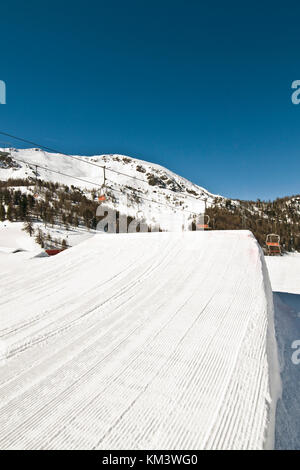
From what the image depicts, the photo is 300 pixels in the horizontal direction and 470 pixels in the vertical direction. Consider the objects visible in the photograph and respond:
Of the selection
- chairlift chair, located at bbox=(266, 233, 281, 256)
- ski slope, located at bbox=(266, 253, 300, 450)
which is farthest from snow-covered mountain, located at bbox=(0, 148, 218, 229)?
ski slope, located at bbox=(266, 253, 300, 450)

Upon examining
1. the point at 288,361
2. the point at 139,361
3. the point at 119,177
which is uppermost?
the point at 119,177

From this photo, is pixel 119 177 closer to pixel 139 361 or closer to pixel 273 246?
pixel 273 246

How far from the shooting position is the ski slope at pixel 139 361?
67 centimetres

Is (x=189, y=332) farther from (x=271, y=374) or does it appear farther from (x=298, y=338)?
(x=298, y=338)

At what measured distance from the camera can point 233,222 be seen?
454 inches

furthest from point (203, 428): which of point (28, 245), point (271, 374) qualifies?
point (28, 245)

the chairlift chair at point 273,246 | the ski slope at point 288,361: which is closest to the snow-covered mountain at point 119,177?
the chairlift chair at point 273,246

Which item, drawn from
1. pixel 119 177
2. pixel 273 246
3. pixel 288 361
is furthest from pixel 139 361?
pixel 119 177

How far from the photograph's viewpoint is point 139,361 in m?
0.97

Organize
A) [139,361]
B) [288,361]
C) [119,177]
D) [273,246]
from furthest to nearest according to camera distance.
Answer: [119,177], [273,246], [288,361], [139,361]

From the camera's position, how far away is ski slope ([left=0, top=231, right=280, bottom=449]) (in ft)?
2.19

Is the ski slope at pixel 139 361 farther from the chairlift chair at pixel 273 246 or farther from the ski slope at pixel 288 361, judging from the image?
the chairlift chair at pixel 273 246

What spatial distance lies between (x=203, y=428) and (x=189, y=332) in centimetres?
51

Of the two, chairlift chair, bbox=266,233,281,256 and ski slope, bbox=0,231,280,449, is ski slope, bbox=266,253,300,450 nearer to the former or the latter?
ski slope, bbox=0,231,280,449
